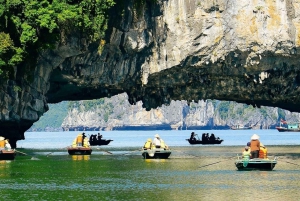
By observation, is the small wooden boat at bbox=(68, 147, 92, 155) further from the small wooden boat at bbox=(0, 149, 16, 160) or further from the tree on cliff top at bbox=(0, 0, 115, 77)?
the small wooden boat at bbox=(0, 149, 16, 160)

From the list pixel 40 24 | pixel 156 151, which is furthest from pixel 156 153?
pixel 40 24

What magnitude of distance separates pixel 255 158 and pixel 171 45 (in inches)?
667

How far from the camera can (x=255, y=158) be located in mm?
39000

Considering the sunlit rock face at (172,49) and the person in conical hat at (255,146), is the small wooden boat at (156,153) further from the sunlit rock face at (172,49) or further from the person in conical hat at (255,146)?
the person in conical hat at (255,146)

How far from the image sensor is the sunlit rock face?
174ft

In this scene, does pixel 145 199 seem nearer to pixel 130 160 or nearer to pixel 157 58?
pixel 130 160

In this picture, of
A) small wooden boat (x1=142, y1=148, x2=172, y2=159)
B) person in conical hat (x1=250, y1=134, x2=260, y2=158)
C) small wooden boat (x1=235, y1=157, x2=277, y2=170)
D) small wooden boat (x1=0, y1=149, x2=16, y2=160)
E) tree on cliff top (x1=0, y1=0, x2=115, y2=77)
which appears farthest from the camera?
tree on cliff top (x1=0, y1=0, x2=115, y2=77)

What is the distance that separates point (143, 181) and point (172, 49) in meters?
21.0

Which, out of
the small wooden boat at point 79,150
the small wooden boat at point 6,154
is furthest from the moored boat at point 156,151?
the small wooden boat at point 6,154

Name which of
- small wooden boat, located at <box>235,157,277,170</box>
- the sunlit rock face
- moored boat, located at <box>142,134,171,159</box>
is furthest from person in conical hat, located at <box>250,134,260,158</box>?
the sunlit rock face

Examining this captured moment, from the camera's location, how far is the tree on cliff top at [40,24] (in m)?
48.8

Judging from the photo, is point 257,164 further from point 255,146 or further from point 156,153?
point 156,153

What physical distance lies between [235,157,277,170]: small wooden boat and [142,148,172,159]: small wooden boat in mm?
9880

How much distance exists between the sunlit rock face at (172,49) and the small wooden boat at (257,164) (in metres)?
16.1
